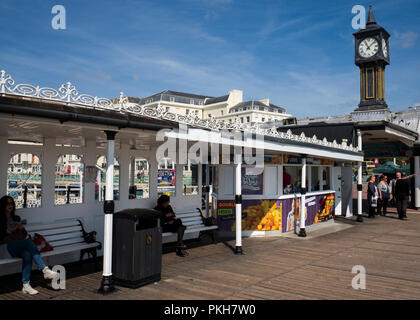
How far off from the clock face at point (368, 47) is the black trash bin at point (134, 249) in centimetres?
1891

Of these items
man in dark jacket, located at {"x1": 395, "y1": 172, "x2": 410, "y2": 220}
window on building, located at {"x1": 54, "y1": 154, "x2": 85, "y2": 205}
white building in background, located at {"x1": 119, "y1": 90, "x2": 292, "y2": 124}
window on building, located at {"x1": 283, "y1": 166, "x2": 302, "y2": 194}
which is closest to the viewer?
window on building, located at {"x1": 54, "y1": 154, "x2": 85, "y2": 205}

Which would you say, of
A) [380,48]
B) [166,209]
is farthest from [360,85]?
[166,209]

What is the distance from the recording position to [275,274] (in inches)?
261

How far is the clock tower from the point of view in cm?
Result: 2033

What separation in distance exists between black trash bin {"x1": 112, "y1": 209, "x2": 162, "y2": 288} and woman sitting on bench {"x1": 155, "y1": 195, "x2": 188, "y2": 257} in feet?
6.71

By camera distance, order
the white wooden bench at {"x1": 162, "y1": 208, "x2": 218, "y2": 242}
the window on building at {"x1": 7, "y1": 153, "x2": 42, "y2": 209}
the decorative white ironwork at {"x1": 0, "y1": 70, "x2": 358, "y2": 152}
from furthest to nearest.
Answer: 1. the white wooden bench at {"x1": 162, "y1": 208, "x2": 218, "y2": 242}
2. the window on building at {"x1": 7, "y1": 153, "x2": 42, "y2": 209}
3. the decorative white ironwork at {"x1": 0, "y1": 70, "x2": 358, "y2": 152}

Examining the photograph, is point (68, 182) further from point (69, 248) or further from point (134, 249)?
point (134, 249)

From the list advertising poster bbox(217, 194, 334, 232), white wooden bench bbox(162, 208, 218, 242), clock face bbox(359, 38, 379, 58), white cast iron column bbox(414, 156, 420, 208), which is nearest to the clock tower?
clock face bbox(359, 38, 379, 58)

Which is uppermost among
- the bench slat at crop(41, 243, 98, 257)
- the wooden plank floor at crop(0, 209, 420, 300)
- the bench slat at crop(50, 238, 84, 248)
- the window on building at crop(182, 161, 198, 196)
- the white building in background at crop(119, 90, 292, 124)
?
the white building in background at crop(119, 90, 292, 124)

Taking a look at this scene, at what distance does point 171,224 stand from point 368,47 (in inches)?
702

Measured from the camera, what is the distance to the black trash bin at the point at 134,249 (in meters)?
5.72

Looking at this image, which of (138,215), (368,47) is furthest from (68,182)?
(368,47)

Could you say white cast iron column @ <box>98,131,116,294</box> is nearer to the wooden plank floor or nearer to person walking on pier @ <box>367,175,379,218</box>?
the wooden plank floor

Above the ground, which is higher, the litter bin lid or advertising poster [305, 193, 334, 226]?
the litter bin lid
